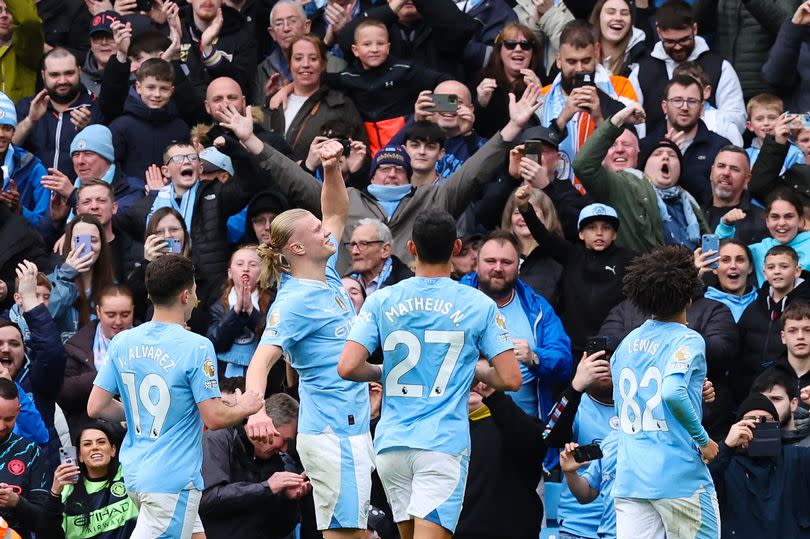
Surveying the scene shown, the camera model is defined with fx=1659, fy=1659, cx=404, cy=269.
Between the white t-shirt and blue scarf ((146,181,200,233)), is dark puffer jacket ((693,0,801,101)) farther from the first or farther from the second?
blue scarf ((146,181,200,233))

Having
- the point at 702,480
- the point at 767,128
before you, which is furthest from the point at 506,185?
the point at 702,480

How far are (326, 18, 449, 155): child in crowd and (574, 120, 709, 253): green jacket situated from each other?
91.2 inches

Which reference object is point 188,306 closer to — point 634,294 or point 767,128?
point 634,294

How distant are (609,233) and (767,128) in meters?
2.44

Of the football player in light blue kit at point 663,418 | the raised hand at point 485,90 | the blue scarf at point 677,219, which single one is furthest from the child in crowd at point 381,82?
the football player in light blue kit at point 663,418

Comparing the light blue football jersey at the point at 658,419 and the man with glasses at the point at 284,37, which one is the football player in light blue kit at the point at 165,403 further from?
the man with glasses at the point at 284,37

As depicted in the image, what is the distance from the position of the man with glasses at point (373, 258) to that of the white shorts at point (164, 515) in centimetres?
332

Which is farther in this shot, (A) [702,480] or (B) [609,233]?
(B) [609,233]

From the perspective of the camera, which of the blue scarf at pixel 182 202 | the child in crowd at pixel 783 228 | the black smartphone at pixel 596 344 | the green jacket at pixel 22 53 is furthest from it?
the green jacket at pixel 22 53

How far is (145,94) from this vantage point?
14.8 m

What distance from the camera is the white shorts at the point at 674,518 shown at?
353 inches

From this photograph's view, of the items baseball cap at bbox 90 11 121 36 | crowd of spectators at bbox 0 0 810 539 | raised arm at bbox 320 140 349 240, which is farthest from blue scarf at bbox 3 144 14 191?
raised arm at bbox 320 140 349 240

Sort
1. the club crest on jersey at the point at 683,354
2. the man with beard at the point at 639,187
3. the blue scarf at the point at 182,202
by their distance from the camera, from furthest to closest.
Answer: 1. the blue scarf at the point at 182,202
2. the man with beard at the point at 639,187
3. the club crest on jersey at the point at 683,354

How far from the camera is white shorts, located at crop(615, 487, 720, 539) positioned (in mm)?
8977
